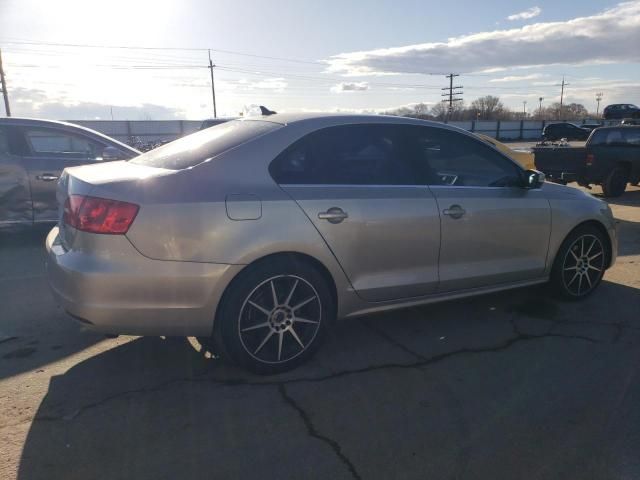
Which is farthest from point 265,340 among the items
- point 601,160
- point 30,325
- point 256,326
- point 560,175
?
point 601,160

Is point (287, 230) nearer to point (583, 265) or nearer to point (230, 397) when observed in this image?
point (230, 397)

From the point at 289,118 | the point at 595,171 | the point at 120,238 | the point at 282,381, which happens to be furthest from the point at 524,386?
the point at 595,171

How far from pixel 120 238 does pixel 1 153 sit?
475cm

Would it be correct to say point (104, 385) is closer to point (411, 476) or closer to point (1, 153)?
point (411, 476)

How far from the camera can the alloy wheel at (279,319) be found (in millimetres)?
3230

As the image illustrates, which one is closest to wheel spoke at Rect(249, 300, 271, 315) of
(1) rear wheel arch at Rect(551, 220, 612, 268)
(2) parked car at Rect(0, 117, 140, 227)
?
(1) rear wheel arch at Rect(551, 220, 612, 268)

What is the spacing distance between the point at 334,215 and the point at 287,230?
14.6 inches

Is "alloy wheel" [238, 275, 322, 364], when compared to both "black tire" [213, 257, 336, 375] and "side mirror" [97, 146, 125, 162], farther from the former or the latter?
"side mirror" [97, 146, 125, 162]

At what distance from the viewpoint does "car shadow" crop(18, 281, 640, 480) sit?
8.18ft

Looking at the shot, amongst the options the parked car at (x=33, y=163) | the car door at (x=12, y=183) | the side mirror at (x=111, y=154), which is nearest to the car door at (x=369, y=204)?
the parked car at (x=33, y=163)

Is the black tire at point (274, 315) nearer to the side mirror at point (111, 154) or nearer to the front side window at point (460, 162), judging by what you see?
the front side window at point (460, 162)

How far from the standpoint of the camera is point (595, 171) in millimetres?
11422

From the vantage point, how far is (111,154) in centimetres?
654

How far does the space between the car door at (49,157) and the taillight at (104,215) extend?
410 cm
